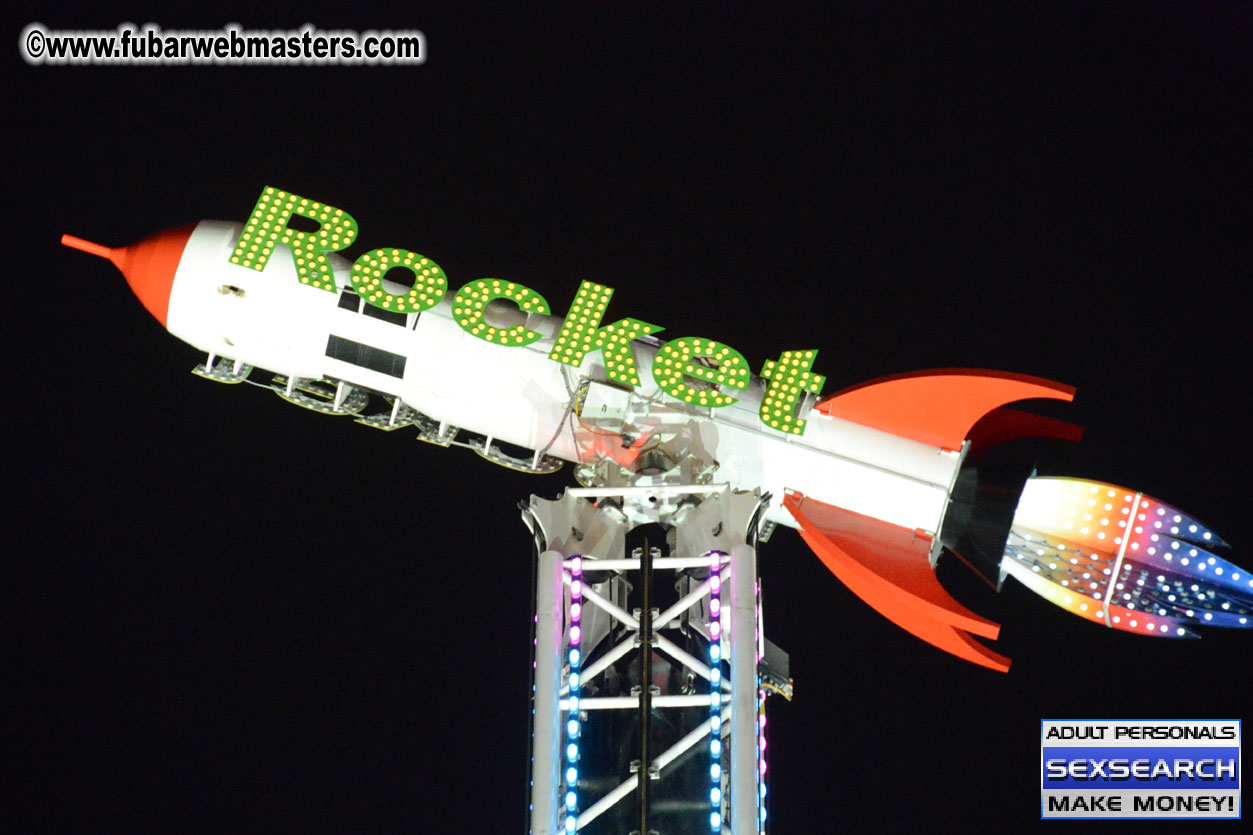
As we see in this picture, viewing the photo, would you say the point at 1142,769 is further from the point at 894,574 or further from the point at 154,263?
the point at 154,263

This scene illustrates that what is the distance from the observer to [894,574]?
37.6 feet

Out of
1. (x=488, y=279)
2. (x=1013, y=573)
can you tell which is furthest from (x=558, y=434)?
(x=1013, y=573)

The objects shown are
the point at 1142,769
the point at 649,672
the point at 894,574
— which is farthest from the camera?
the point at 1142,769

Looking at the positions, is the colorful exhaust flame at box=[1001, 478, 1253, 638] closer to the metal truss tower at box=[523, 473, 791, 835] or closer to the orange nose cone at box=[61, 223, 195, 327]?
the metal truss tower at box=[523, 473, 791, 835]

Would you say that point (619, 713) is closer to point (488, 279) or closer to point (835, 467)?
point (835, 467)

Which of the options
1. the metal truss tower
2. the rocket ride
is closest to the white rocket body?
the rocket ride

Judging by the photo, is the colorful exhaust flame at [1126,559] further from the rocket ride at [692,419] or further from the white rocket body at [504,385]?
the white rocket body at [504,385]

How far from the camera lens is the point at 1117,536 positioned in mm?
11773

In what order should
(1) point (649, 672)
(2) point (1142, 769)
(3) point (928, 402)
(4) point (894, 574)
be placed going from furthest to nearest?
(2) point (1142, 769) < (3) point (928, 402) < (4) point (894, 574) < (1) point (649, 672)

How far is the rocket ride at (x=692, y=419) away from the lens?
11.4 metres

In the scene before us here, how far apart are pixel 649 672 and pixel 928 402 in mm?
3535

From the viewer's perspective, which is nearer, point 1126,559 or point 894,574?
point 894,574

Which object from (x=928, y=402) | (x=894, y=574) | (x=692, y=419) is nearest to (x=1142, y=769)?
(x=894, y=574)

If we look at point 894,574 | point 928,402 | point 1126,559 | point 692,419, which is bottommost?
point 894,574
